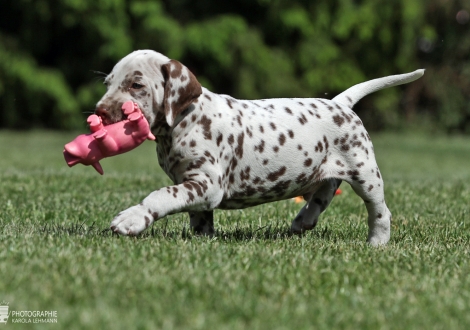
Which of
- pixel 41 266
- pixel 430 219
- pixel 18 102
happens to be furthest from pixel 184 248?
pixel 18 102

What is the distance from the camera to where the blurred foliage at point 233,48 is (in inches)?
916

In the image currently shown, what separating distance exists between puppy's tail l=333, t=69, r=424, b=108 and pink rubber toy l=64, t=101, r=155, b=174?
5.75ft

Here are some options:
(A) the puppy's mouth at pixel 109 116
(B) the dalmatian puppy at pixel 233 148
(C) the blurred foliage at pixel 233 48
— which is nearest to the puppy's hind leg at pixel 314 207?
(B) the dalmatian puppy at pixel 233 148

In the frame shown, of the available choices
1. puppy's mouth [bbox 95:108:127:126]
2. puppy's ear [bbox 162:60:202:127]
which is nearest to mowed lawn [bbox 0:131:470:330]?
puppy's mouth [bbox 95:108:127:126]

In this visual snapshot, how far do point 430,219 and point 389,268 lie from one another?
102 inches

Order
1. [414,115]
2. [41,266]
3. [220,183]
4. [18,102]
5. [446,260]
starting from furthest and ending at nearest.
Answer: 1. [414,115]
2. [18,102]
3. [220,183]
4. [446,260]
5. [41,266]

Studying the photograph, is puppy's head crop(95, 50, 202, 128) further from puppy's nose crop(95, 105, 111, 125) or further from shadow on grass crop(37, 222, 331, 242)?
shadow on grass crop(37, 222, 331, 242)

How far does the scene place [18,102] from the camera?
78.3 feet

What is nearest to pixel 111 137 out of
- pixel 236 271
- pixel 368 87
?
pixel 236 271

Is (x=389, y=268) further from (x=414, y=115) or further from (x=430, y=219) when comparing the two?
(x=414, y=115)

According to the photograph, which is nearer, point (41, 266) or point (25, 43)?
point (41, 266)

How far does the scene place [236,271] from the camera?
3.85m

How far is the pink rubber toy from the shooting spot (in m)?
4.50

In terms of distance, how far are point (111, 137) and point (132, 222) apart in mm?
572
